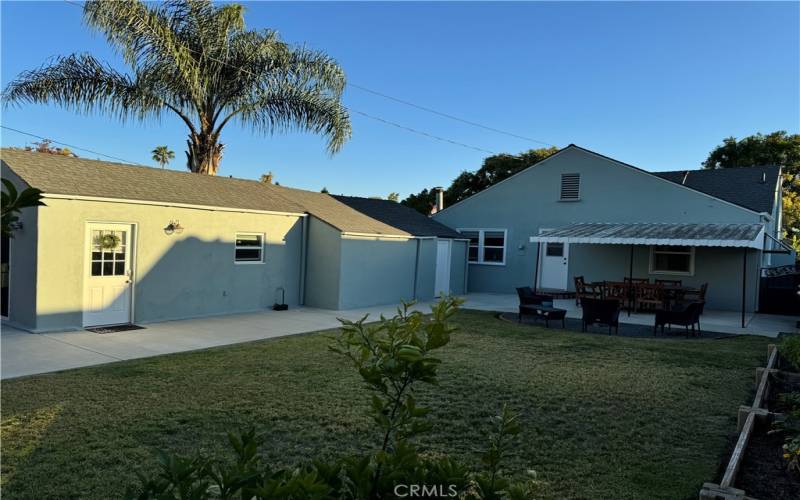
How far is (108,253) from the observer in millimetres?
11242

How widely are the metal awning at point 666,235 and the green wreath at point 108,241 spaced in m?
12.2

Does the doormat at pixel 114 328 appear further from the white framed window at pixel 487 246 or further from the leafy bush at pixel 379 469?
the white framed window at pixel 487 246

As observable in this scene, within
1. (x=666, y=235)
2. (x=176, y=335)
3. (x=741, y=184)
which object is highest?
(x=741, y=184)

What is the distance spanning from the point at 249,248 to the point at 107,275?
12.7ft

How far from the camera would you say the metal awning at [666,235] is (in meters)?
14.4

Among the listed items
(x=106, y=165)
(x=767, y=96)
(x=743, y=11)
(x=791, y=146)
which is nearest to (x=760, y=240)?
(x=767, y=96)

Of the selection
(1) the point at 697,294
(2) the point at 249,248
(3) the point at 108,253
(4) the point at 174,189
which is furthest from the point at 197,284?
(1) the point at 697,294

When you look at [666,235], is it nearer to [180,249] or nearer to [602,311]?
[602,311]

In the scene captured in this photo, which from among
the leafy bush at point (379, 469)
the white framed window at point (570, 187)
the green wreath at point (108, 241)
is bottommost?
the leafy bush at point (379, 469)

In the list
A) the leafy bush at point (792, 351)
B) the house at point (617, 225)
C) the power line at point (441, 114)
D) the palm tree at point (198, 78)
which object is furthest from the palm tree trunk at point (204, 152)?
the leafy bush at point (792, 351)

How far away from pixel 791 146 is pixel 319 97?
112 ft

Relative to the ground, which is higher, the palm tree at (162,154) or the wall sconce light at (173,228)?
the palm tree at (162,154)

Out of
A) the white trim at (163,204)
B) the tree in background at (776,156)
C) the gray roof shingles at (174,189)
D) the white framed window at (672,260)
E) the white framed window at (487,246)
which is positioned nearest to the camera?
the white trim at (163,204)

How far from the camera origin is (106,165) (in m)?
12.8
